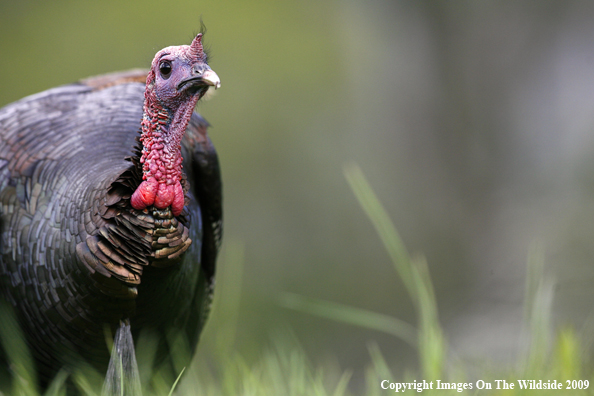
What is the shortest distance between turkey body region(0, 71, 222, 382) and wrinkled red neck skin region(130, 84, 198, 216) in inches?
1.5

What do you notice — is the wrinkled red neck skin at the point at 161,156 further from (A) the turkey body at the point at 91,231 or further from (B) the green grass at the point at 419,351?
(B) the green grass at the point at 419,351

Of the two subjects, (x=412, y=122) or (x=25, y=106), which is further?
(x=412, y=122)

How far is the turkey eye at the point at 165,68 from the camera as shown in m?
1.79

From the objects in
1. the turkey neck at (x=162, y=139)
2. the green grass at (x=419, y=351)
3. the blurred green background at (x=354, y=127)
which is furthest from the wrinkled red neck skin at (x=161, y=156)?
the blurred green background at (x=354, y=127)

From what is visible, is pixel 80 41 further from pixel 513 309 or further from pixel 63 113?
pixel 513 309

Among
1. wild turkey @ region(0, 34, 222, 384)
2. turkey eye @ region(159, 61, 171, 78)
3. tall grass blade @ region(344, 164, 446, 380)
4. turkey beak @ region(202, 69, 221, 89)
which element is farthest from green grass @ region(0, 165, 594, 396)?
turkey eye @ region(159, 61, 171, 78)

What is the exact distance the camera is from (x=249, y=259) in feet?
20.5

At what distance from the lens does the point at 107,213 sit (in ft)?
5.73

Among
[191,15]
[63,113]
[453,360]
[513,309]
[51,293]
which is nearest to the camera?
[453,360]

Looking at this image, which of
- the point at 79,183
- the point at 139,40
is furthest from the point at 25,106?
the point at 139,40

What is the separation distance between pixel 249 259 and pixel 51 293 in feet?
14.2

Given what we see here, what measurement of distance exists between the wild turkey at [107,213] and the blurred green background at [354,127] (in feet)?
10.0

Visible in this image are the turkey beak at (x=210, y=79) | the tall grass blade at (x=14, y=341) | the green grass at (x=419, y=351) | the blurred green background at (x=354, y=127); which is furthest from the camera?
the blurred green background at (x=354, y=127)

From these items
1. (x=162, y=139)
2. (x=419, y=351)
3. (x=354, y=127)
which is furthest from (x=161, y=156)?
(x=354, y=127)
